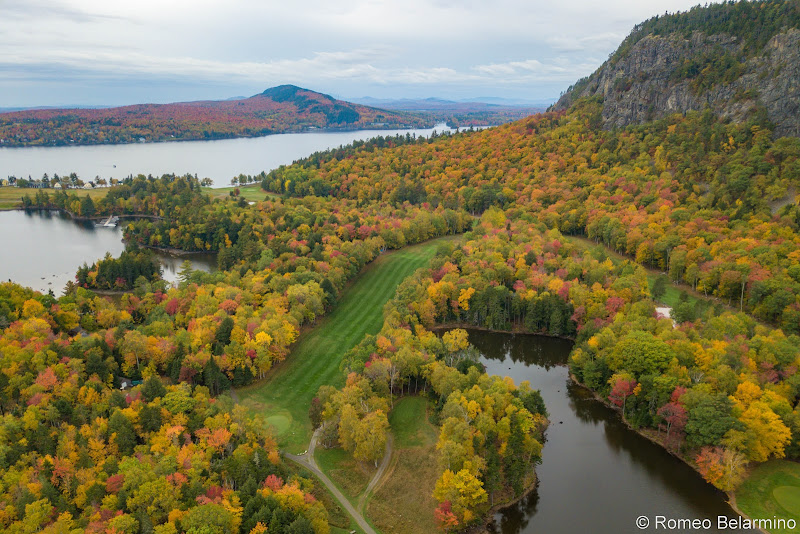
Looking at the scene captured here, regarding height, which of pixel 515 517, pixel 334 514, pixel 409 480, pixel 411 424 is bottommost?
pixel 515 517

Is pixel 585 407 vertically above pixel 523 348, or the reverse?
pixel 523 348

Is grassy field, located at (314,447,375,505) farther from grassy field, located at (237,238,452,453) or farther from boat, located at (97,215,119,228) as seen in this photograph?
boat, located at (97,215,119,228)

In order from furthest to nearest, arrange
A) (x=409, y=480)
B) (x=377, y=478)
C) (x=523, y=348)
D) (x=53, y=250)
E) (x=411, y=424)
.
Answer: (x=53, y=250) → (x=523, y=348) → (x=411, y=424) → (x=377, y=478) → (x=409, y=480)

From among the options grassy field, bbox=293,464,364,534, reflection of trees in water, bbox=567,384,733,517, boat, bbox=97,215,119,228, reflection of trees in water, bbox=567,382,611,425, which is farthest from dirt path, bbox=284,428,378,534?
boat, bbox=97,215,119,228

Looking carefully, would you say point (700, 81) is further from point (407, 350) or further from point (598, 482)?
point (598, 482)

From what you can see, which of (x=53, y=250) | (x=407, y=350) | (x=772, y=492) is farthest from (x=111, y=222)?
(x=772, y=492)

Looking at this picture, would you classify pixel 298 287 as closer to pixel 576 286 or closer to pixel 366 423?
pixel 366 423

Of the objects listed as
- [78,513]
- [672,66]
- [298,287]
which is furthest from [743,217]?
[78,513]

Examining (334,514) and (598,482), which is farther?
(598,482)

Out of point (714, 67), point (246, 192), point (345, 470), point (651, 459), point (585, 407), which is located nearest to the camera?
point (345, 470)
